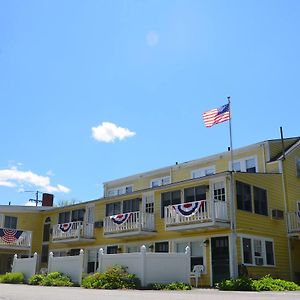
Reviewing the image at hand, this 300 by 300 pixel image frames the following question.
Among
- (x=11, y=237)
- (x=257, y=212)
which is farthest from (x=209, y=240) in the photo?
(x=11, y=237)

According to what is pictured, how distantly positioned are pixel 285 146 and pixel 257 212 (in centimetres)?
623

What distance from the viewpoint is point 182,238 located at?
2628 centimetres

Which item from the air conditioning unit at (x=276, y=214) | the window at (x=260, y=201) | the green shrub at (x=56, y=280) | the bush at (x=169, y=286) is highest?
the window at (x=260, y=201)

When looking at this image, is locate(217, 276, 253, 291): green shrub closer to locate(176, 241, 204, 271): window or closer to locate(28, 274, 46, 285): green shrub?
locate(176, 241, 204, 271): window

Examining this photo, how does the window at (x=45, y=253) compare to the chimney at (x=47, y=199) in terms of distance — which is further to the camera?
the chimney at (x=47, y=199)

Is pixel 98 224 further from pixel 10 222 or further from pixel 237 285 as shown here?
pixel 237 285

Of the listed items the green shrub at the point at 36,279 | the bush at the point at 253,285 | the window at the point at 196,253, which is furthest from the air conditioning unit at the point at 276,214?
the green shrub at the point at 36,279

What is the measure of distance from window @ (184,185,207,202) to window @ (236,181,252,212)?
2.02 m

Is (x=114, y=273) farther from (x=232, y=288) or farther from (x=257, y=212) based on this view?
(x=257, y=212)

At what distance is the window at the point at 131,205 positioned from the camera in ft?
99.2

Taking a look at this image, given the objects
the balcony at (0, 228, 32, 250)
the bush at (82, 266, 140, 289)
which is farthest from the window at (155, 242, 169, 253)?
the balcony at (0, 228, 32, 250)

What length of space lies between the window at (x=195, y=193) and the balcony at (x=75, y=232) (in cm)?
906

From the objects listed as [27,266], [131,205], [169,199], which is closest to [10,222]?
[27,266]

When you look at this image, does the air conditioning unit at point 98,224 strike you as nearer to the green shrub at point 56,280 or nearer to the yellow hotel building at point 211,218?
the yellow hotel building at point 211,218
